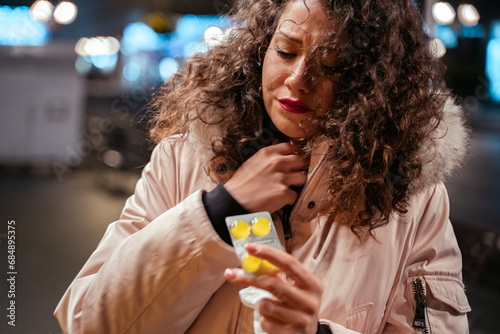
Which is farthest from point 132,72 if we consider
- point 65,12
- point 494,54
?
point 494,54

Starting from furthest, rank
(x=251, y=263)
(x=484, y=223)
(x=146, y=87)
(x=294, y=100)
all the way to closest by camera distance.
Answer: (x=484, y=223) < (x=146, y=87) < (x=294, y=100) < (x=251, y=263)

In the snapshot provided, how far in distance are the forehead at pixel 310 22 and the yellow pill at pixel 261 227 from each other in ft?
1.12

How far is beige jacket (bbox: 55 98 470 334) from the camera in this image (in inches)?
28.8

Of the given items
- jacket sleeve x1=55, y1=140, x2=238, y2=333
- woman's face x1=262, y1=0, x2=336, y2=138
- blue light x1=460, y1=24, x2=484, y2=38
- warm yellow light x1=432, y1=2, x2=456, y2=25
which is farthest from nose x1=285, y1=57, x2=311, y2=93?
blue light x1=460, y1=24, x2=484, y2=38

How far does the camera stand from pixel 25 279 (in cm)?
121

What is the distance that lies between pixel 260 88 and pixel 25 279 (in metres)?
0.77

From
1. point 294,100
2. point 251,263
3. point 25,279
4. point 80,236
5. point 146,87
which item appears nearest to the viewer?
point 251,263

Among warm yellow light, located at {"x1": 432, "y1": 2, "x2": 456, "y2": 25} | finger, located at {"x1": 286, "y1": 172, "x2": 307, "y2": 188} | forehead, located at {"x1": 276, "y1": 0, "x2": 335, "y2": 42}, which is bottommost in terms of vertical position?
finger, located at {"x1": 286, "y1": 172, "x2": 307, "y2": 188}

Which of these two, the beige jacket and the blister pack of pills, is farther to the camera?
the beige jacket

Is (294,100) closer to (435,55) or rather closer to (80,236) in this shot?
(435,55)

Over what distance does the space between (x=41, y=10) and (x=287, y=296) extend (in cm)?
124

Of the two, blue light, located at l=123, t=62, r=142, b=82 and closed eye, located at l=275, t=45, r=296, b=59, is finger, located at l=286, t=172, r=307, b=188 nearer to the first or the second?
closed eye, located at l=275, t=45, r=296, b=59

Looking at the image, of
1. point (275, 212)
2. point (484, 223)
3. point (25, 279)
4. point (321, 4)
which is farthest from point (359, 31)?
point (484, 223)

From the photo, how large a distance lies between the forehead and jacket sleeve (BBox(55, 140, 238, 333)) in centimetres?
31
